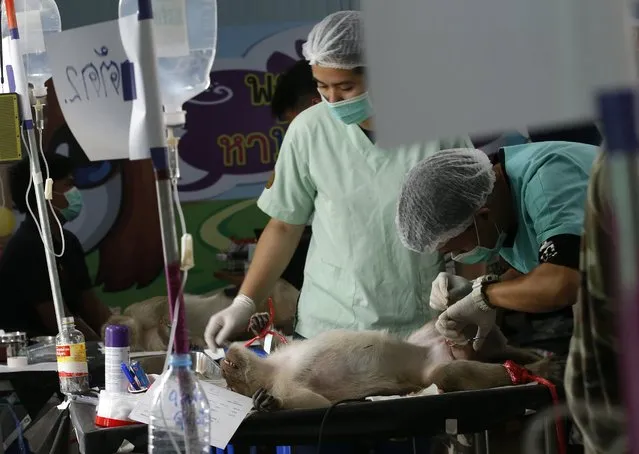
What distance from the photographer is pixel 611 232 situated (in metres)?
1.17

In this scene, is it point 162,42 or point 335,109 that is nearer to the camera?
point 162,42

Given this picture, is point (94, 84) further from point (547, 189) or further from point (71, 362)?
point (547, 189)

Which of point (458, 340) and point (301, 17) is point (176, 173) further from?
point (301, 17)

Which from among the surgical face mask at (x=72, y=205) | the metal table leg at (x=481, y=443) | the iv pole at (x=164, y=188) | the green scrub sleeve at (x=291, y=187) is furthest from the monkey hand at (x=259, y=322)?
the surgical face mask at (x=72, y=205)

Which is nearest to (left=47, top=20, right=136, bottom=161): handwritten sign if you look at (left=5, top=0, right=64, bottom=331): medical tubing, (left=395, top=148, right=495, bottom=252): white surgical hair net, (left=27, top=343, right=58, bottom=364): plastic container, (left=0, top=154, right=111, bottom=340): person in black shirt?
(left=395, top=148, right=495, bottom=252): white surgical hair net

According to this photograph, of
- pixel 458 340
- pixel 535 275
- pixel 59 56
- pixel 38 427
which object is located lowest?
pixel 38 427

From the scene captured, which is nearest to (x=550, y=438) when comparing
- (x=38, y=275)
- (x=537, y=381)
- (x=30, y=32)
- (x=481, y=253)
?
(x=537, y=381)

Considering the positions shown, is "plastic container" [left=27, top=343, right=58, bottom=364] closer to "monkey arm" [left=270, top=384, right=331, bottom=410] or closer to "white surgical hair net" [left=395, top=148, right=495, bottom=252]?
"monkey arm" [left=270, top=384, right=331, bottom=410]

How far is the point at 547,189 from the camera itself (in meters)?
2.34

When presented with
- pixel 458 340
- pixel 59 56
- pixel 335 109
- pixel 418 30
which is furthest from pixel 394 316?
pixel 418 30

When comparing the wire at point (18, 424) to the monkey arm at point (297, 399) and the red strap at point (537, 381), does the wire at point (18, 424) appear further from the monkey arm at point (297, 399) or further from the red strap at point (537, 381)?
the red strap at point (537, 381)

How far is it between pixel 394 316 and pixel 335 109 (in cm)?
71

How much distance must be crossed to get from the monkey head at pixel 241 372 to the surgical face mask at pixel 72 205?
10.8 ft

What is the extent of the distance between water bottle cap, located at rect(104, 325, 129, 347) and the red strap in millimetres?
984
